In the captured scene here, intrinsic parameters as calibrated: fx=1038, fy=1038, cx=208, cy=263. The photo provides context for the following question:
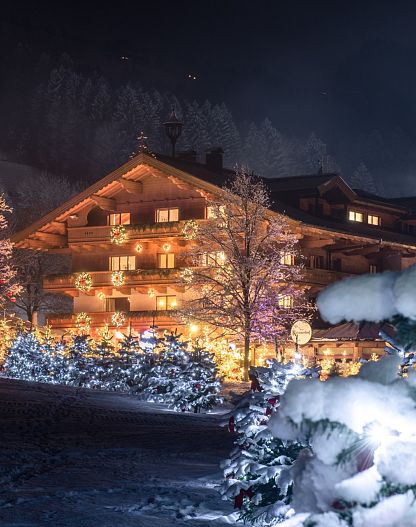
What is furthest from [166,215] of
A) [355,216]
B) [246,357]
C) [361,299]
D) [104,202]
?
[361,299]

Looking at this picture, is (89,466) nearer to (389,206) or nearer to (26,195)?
(389,206)

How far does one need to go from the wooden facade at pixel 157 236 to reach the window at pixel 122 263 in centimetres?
5

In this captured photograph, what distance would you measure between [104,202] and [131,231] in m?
2.96

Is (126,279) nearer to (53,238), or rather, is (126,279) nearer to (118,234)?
(118,234)

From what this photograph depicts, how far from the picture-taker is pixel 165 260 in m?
52.4

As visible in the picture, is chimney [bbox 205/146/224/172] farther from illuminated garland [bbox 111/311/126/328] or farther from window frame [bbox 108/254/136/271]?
illuminated garland [bbox 111/311/126/328]

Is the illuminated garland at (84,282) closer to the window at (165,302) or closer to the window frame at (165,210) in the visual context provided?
the window at (165,302)

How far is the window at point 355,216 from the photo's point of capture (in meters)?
59.1

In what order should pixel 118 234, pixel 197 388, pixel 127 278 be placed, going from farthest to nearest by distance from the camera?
1. pixel 118 234
2. pixel 127 278
3. pixel 197 388

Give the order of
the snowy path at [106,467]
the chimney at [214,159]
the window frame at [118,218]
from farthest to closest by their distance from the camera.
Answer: the chimney at [214,159] < the window frame at [118,218] < the snowy path at [106,467]

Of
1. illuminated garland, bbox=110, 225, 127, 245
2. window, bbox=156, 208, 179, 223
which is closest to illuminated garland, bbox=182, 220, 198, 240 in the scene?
window, bbox=156, 208, 179, 223

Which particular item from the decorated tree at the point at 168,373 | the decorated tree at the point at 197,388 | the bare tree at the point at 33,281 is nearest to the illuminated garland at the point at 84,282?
the bare tree at the point at 33,281

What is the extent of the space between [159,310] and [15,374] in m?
15.8

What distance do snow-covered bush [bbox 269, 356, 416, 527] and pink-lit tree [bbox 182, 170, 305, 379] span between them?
111 feet
